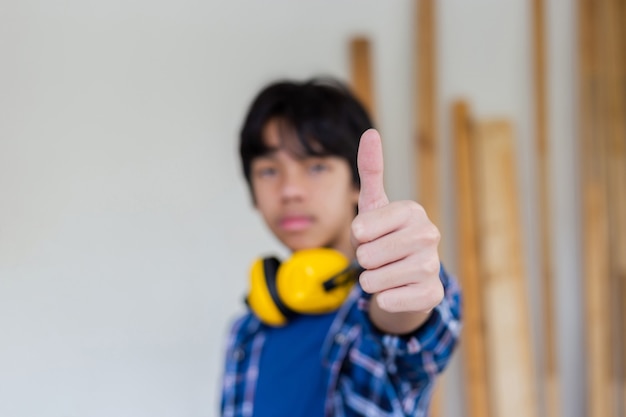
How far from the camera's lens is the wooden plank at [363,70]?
5.65 feet

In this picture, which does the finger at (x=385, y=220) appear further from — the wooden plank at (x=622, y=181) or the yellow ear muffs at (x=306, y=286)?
the wooden plank at (x=622, y=181)

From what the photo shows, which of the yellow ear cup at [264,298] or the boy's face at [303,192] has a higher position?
the boy's face at [303,192]

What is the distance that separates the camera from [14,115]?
1501 mm

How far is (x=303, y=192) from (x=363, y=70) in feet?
2.67

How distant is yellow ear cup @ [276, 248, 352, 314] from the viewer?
3.08 feet

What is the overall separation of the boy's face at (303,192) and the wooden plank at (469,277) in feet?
2.39

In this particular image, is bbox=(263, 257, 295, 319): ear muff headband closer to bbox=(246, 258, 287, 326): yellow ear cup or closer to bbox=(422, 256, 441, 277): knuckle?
bbox=(246, 258, 287, 326): yellow ear cup

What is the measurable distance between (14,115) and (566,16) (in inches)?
50.2

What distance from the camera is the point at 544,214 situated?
171 cm

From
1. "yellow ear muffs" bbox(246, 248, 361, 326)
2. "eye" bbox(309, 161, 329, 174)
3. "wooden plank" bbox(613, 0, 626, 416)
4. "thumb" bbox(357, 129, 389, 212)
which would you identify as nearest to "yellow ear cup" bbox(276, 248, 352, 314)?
"yellow ear muffs" bbox(246, 248, 361, 326)

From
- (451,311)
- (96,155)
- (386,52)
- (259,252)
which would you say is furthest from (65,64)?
(451,311)

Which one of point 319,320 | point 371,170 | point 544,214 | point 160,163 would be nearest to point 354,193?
point 319,320

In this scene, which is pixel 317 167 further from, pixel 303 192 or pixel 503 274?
pixel 503 274

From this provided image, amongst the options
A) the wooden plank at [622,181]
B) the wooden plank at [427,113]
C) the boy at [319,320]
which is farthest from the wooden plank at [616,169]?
the boy at [319,320]
